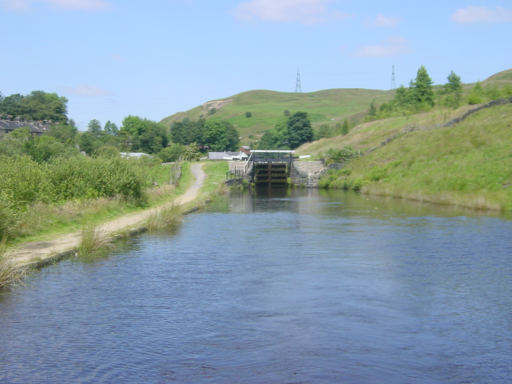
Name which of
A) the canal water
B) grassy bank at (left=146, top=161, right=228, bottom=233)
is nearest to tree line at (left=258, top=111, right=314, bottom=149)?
grassy bank at (left=146, top=161, right=228, bottom=233)

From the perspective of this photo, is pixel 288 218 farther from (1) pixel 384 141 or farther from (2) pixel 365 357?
(1) pixel 384 141

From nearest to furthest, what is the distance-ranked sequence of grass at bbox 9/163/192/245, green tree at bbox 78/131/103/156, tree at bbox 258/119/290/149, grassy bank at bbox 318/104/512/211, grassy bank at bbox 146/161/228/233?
grass at bbox 9/163/192/245 < grassy bank at bbox 146/161/228/233 < grassy bank at bbox 318/104/512/211 < green tree at bbox 78/131/103/156 < tree at bbox 258/119/290/149

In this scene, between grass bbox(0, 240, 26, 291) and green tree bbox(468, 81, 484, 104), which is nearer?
grass bbox(0, 240, 26, 291)

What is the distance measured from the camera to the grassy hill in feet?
138

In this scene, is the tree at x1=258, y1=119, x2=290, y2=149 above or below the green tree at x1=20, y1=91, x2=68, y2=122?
below

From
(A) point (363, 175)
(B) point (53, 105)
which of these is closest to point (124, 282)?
(A) point (363, 175)

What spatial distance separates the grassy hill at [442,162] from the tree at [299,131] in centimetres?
5606

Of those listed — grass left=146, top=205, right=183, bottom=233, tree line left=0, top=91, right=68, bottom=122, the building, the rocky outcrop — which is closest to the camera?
grass left=146, top=205, right=183, bottom=233

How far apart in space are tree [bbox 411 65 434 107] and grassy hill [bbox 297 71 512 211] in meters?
17.0

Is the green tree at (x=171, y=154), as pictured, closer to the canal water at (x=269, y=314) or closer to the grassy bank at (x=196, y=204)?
the grassy bank at (x=196, y=204)

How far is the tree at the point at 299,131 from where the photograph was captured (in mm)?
140125

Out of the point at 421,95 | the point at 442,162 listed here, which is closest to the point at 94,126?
the point at 421,95

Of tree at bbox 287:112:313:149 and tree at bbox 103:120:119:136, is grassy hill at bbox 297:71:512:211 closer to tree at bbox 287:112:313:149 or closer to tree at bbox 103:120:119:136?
tree at bbox 287:112:313:149

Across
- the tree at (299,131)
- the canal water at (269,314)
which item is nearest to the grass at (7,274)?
the canal water at (269,314)
